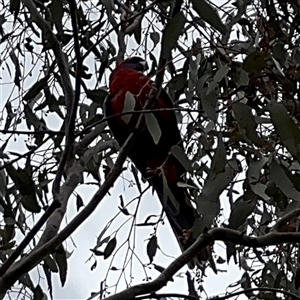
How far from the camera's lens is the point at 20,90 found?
165 centimetres

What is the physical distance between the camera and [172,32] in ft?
3.09

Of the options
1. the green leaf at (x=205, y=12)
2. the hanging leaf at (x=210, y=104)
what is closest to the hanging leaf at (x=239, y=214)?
the hanging leaf at (x=210, y=104)

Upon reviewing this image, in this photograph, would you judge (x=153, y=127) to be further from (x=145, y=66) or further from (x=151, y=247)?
(x=145, y=66)

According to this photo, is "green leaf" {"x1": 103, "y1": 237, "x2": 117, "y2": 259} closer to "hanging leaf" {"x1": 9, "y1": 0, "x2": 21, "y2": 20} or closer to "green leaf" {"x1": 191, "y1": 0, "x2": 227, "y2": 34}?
"hanging leaf" {"x1": 9, "y1": 0, "x2": 21, "y2": 20}

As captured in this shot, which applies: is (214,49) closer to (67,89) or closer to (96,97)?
(67,89)

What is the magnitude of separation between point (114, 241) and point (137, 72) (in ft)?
1.74

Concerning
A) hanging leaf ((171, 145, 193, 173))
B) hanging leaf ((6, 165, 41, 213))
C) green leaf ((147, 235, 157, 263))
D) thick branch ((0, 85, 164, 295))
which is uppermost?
hanging leaf ((6, 165, 41, 213))

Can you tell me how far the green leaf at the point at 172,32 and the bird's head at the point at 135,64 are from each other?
0.77 m

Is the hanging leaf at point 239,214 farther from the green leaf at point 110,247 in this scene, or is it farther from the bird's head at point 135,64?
the bird's head at point 135,64

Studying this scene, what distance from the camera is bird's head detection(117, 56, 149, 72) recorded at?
1.76 metres

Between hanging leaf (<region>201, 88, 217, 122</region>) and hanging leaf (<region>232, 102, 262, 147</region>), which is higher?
hanging leaf (<region>201, 88, 217, 122</region>)

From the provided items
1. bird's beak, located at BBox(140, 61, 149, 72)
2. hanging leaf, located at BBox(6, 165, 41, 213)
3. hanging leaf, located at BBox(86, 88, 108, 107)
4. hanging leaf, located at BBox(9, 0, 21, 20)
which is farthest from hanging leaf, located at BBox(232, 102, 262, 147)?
bird's beak, located at BBox(140, 61, 149, 72)

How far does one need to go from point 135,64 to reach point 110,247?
58 cm

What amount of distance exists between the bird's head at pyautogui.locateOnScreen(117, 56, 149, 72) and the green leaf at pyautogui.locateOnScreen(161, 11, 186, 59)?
77 centimetres
